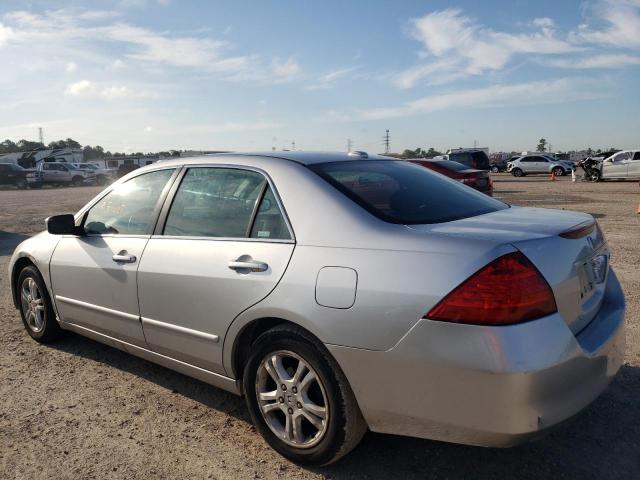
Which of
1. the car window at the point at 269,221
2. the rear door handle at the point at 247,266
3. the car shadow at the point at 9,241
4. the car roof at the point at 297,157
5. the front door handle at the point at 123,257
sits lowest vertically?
the car shadow at the point at 9,241

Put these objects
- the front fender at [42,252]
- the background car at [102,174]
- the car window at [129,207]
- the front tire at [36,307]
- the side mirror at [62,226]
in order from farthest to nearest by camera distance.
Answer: the background car at [102,174] → the front tire at [36,307] → the front fender at [42,252] → the side mirror at [62,226] → the car window at [129,207]

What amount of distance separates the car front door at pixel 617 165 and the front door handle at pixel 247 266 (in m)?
29.4

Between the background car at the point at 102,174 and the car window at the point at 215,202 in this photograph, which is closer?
the car window at the point at 215,202

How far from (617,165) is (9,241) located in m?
27.3

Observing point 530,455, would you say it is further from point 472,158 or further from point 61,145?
point 61,145

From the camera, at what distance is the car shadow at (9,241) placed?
32.5ft

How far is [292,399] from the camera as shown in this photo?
2.75 meters

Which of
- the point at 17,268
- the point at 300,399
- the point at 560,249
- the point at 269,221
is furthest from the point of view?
the point at 17,268

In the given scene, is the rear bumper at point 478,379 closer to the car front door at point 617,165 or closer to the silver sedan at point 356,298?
the silver sedan at point 356,298

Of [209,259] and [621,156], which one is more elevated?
[621,156]

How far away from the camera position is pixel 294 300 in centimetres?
259

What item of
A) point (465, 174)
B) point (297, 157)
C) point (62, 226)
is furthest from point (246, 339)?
point (465, 174)

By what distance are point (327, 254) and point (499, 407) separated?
988 mm

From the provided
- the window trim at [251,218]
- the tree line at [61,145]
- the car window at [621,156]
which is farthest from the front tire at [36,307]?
the tree line at [61,145]
